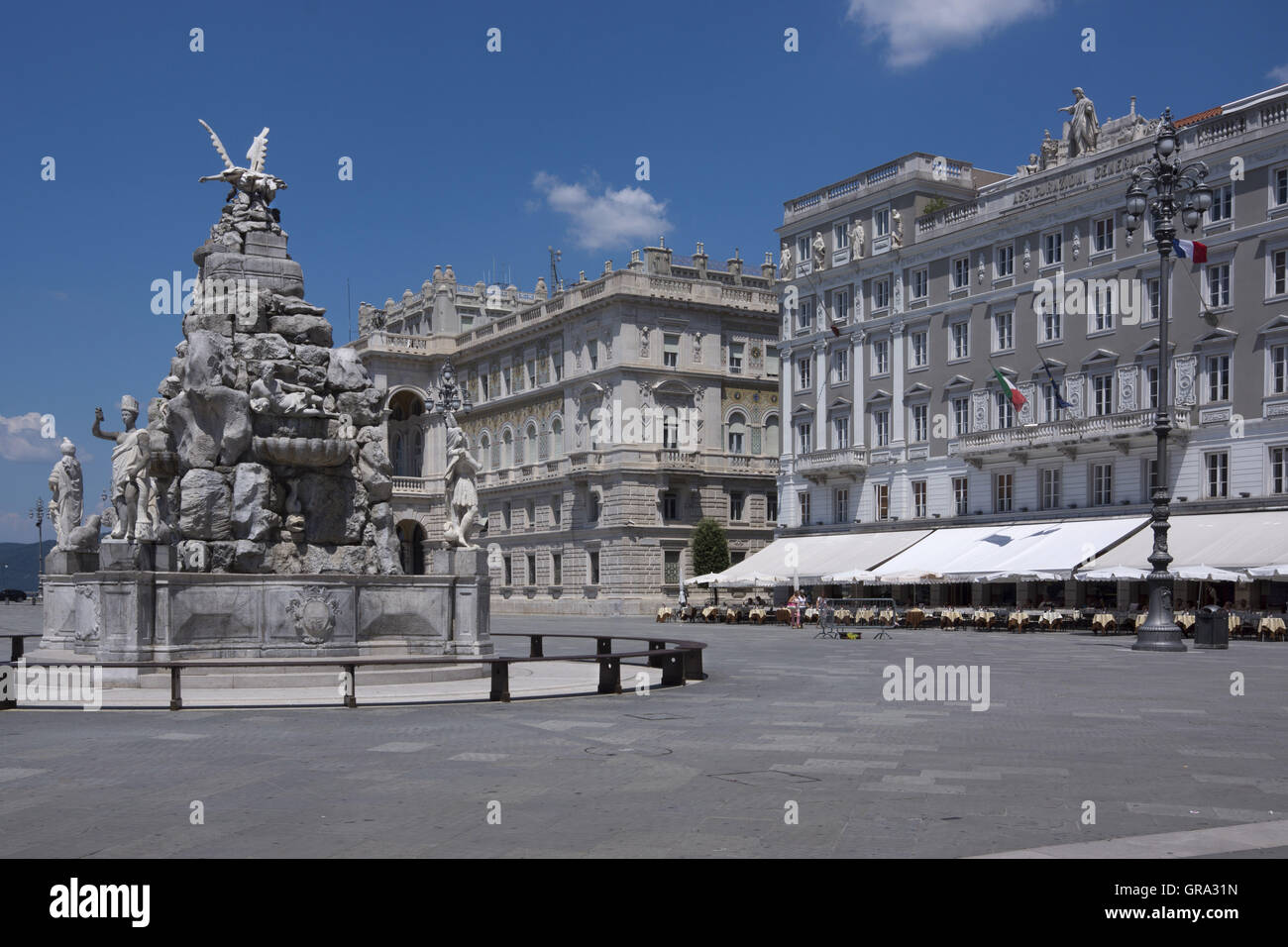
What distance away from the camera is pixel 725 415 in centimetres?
6806

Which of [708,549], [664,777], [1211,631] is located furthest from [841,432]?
[664,777]

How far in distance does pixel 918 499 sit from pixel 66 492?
3354cm

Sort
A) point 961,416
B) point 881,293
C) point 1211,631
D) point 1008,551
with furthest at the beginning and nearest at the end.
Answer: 1. point 881,293
2. point 961,416
3. point 1008,551
4. point 1211,631

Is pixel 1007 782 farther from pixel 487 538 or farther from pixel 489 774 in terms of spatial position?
pixel 487 538

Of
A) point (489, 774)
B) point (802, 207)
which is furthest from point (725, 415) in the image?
point (489, 774)

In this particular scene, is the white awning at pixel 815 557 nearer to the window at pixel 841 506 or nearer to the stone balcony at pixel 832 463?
the window at pixel 841 506

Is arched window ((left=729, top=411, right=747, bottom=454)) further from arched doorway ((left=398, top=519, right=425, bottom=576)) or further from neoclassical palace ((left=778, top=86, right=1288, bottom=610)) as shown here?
arched doorway ((left=398, top=519, right=425, bottom=576))

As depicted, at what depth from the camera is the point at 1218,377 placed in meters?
41.6

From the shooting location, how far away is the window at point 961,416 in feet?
168

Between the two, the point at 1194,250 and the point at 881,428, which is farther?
the point at 881,428

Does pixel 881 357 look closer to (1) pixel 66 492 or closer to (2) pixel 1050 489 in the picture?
(2) pixel 1050 489

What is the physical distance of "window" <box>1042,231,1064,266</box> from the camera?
47500mm

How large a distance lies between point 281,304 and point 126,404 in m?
4.58

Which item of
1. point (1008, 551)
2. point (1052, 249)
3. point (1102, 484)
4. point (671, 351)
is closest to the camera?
point (1008, 551)
